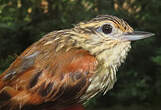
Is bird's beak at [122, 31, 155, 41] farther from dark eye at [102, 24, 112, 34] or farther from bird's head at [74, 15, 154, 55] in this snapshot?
dark eye at [102, 24, 112, 34]

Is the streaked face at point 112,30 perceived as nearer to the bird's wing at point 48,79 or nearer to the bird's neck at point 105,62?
the bird's neck at point 105,62

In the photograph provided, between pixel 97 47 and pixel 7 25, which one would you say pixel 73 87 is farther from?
pixel 7 25

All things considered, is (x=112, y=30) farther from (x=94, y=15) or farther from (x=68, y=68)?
(x=94, y=15)

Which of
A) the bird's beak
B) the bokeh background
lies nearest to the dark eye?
the bird's beak

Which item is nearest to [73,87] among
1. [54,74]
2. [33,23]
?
[54,74]

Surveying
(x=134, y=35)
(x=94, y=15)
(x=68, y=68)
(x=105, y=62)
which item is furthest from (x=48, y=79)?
(x=94, y=15)

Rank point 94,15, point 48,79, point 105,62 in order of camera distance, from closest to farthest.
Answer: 1. point 48,79
2. point 105,62
3. point 94,15
